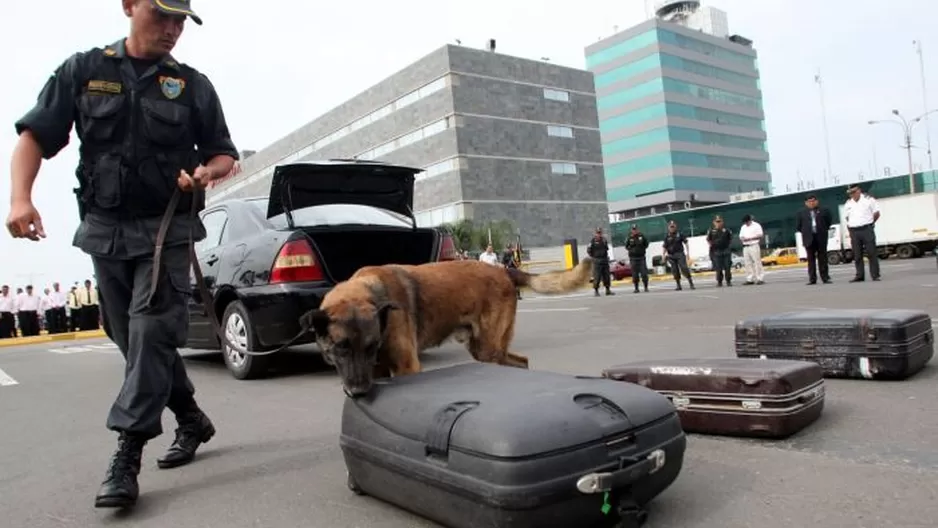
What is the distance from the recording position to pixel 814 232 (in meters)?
13.5

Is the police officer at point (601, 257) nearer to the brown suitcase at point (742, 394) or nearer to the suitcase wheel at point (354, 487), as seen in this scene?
the brown suitcase at point (742, 394)

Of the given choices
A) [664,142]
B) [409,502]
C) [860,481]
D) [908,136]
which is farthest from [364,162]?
[664,142]

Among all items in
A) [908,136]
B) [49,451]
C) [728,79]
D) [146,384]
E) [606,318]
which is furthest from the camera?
[728,79]

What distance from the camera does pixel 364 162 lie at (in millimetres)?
6078

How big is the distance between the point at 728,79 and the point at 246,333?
118277mm

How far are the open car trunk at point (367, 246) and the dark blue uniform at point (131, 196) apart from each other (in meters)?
2.61

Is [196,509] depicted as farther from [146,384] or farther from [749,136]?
[749,136]

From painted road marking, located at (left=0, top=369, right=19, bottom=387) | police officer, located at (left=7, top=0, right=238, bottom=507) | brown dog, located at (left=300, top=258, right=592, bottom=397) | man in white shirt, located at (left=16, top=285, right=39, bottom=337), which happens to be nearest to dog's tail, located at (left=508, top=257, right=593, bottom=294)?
brown dog, located at (left=300, top=258, right=592, bottom=397)

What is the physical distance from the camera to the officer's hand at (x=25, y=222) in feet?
8.69

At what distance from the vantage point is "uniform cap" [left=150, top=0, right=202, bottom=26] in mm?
2799

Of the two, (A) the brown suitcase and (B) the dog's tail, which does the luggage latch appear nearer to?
(A) the brown suitcase

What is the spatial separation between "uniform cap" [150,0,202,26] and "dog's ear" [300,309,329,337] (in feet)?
4.77

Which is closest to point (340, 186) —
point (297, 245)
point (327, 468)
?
point (297, 245)

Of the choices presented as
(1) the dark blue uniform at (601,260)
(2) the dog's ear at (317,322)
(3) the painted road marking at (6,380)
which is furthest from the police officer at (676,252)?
(2) the dog's ear at (317,322)
